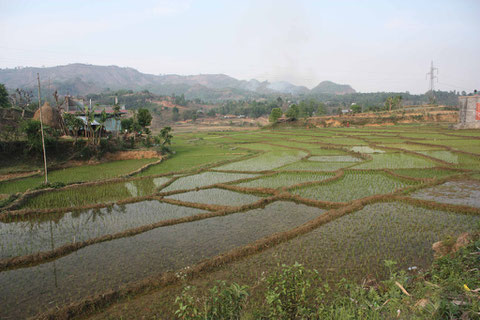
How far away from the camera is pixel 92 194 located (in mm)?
10648

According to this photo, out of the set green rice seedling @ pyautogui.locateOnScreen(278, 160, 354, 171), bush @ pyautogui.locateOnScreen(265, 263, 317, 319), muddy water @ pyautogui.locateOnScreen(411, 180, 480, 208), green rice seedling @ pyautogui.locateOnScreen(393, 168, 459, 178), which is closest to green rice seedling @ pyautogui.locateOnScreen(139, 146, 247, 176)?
green rice seedling @ pyautogui.locateOnScreen(278, 160, 354, 171)

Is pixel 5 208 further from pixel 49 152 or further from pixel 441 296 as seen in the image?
pixel 441 296

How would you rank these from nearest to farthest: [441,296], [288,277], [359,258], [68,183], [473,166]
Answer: [441,296] < [288,277] < [359,258] < [68,183] < [473,166]

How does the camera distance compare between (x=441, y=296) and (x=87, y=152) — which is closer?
(x=441, y=296)

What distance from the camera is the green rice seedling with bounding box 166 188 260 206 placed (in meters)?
9.73

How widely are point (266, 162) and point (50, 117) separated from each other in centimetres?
1624

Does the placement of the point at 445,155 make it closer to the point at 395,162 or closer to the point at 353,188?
the point at 395,162

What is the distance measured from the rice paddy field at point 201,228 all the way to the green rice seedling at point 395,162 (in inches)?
11.2

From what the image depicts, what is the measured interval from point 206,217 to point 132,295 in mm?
3745

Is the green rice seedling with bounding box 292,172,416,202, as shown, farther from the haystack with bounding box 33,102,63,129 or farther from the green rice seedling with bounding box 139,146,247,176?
the haystack with bounding box 33,102,63,129

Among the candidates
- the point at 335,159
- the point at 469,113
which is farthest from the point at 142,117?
the point at 469,113

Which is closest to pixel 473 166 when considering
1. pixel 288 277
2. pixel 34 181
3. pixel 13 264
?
pixel 288 277

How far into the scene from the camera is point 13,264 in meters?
Result: 5.83

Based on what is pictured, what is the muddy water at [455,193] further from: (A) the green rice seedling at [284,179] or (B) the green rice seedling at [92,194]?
(B) the green rice seedling at [92,194]
